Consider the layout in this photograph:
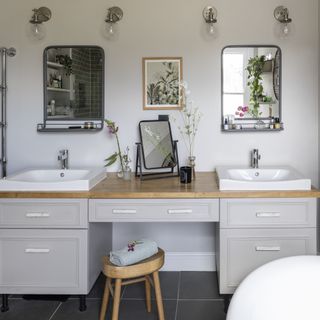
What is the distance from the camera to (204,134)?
3.19 m

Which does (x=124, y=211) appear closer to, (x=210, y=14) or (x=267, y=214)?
(x=267, y=214)

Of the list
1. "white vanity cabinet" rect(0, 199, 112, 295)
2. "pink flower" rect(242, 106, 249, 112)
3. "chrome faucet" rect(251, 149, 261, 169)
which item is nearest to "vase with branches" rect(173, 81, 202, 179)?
"pink flower" rect(242, 106, 249, 112)

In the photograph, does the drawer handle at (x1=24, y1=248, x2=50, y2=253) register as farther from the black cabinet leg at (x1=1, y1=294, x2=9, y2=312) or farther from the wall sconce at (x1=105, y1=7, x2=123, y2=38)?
the wall sconce at (x1=105, y1=7, x2=123, y2=38)

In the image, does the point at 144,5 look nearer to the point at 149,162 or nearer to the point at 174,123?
the point at 174,123

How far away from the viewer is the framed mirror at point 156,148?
10.0 feet

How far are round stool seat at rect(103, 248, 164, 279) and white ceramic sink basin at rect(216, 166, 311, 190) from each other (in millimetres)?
574

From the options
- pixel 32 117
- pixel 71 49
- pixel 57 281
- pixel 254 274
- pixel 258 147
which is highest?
pixel 71 49

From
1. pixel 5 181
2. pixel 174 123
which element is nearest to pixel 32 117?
pixel 5 181

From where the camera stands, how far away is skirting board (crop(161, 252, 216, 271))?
325cm

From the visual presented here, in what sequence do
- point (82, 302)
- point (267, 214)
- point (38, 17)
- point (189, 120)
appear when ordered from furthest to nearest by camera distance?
point (189, 120) < point (38, 17) < point (82, 302) < point (267, 214)

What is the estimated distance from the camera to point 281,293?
1.65 m

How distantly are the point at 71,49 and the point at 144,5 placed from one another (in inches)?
24.1

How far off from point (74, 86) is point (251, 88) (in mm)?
1272

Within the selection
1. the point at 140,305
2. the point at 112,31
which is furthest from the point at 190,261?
the point at 112,31
